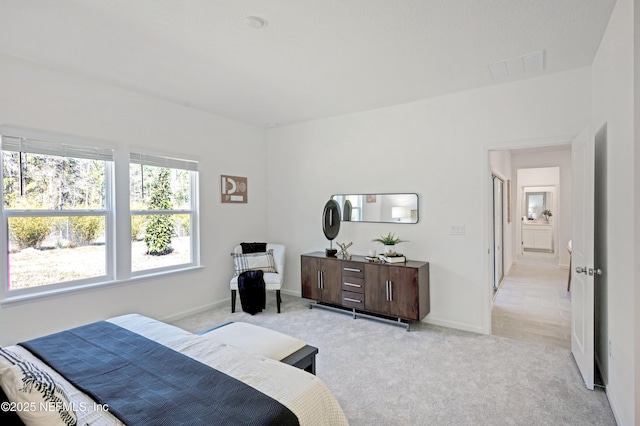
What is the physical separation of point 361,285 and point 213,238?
2168 millimetres

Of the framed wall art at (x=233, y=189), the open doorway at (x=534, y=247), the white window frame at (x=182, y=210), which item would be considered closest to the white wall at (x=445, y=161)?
the open doorway at (x=534, y=247)

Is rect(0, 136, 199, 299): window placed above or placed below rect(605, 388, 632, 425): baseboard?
above

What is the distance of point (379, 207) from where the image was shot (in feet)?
14.5

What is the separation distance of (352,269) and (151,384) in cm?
285

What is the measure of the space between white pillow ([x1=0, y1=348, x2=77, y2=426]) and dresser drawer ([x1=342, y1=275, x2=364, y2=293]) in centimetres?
312

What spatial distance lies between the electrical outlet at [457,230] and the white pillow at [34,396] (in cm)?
364

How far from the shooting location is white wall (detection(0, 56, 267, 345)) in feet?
9.78

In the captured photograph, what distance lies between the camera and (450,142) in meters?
3.86

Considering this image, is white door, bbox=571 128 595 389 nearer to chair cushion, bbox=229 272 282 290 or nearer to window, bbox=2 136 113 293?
chair cushion, bbox=229 272 282 290

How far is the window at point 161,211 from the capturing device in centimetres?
385

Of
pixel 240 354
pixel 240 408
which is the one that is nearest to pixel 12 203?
pixel 240 354

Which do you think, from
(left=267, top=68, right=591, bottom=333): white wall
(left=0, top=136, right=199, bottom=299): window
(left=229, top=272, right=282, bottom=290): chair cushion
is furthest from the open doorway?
(left=0, top=136, right=199, bottom=299): window

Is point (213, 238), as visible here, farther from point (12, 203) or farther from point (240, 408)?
point (240, 408)

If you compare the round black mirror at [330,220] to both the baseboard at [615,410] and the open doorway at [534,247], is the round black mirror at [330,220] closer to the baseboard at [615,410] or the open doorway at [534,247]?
the open doorway at [534,247]
